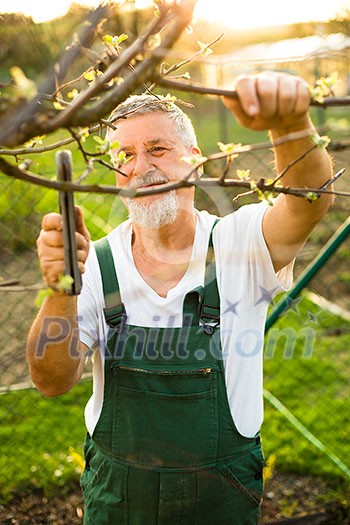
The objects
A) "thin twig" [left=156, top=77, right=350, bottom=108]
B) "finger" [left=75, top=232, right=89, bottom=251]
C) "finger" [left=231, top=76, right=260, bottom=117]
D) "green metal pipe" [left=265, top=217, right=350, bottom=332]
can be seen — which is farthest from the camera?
"green metal pipe" [left=265, top=217, right=350, bottom=332]

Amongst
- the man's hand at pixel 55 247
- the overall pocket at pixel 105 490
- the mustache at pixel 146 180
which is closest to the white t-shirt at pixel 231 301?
the overall pocket at pixel 105 490

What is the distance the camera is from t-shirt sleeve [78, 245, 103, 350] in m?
2.06

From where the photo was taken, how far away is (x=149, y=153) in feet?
7.12

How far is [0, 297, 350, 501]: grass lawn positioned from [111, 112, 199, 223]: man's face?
52.4 inches

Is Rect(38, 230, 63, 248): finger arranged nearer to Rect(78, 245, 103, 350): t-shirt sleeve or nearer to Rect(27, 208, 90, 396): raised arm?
Rect(27, 208, 90, 396): raised arm

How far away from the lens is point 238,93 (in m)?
1.16

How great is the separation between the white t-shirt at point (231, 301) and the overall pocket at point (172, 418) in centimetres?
8

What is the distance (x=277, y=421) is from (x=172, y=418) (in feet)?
6.96

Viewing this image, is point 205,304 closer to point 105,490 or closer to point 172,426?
point 172,426

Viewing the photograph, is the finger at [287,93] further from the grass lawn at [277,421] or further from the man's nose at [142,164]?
the grass lawn at [277,421]

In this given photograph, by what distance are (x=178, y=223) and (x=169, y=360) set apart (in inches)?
17.9

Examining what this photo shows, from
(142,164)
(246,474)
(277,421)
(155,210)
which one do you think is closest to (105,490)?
(246,474)

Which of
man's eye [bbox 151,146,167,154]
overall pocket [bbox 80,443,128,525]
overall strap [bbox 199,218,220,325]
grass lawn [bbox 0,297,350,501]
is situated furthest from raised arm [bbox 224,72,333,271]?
grass lawn [bbox 0,297,350,501]

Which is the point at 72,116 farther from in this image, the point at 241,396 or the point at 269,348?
the point at 269,348
